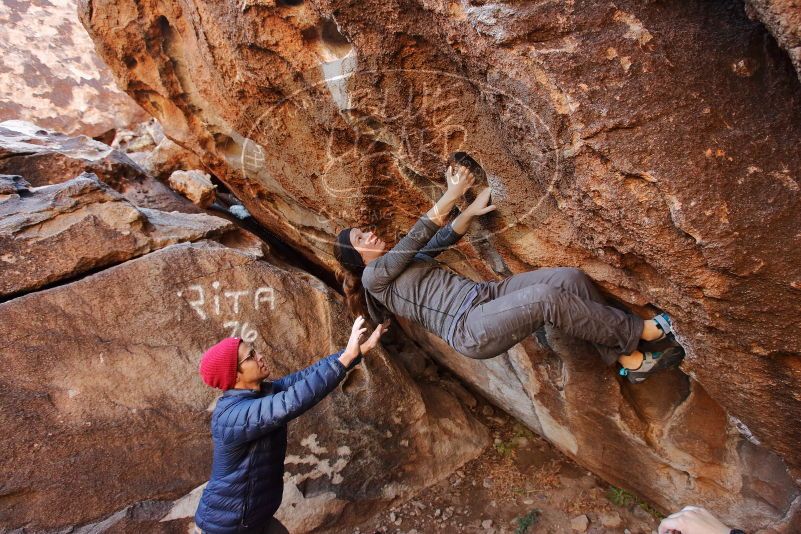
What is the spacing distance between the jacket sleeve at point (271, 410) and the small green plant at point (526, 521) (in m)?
2.15

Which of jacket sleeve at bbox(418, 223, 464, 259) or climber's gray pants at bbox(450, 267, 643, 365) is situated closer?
climber's gray pants at bbox(450, 267, 643, 365)

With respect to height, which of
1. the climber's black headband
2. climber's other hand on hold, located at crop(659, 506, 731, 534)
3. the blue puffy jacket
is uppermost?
the climber's black headband

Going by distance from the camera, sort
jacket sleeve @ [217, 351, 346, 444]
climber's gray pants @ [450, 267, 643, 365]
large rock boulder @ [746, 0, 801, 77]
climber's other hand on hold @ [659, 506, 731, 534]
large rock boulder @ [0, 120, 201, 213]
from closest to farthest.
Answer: large rock boulder @ [746, 0, 801, 77], climber's other hand on hold @ [659, 506, 731, 534], jacket sleeve @ [217, 351, 346, 444], climber's gray pants @ [450, 267, 643, 365], large rock boulder @ [0, 120, 201, 213]

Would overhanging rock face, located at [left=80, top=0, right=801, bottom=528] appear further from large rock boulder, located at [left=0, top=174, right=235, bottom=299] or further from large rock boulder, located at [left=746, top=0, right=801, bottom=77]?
large rock boulder, located at [left=0, top=174, right=235, bottom=299]

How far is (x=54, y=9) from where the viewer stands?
376 inches

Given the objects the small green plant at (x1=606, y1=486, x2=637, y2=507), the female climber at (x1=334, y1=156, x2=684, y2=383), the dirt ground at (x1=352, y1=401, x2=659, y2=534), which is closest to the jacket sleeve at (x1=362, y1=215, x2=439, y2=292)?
the female climber at (x1=334, y1=156, x2=684, y2=383)

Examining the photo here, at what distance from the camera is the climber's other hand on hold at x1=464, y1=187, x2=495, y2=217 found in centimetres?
240

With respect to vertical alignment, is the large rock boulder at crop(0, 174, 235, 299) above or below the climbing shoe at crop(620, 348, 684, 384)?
below

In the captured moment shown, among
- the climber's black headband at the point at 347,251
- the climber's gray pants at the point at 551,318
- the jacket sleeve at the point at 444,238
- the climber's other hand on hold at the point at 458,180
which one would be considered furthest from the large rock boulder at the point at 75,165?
the climber's gray pants at the point at 551,318

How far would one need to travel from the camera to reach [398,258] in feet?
8.09

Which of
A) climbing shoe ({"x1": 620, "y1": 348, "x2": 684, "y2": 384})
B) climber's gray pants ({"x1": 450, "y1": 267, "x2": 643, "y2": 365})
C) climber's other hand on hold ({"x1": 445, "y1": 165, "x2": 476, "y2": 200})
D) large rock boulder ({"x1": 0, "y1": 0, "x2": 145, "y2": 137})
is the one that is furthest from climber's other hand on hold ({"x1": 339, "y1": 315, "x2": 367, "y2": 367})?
large rock boulder ({"x1": 0, "y1": 0, "x2": 145, "y2": 137})

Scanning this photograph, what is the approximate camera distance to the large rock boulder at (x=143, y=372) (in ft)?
8.89

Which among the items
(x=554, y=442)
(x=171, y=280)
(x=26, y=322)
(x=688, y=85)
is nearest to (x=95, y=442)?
(x=26, y=322)

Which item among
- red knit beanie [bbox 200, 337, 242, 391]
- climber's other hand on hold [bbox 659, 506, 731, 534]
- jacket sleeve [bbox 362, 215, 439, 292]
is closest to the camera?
climber's other hand on hold [bbox 659, 506, 731, 534]
